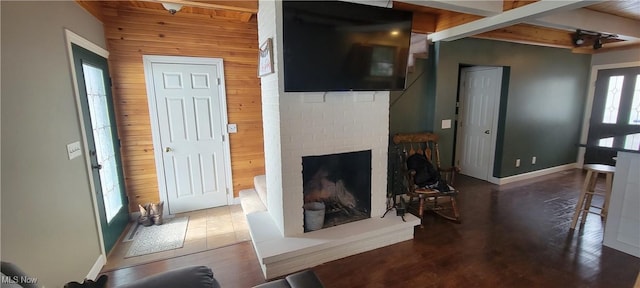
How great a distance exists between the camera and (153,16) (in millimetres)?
2979

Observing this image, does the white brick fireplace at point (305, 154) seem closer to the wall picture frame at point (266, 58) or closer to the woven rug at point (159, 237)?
the wall picture frame at point (266, 58)

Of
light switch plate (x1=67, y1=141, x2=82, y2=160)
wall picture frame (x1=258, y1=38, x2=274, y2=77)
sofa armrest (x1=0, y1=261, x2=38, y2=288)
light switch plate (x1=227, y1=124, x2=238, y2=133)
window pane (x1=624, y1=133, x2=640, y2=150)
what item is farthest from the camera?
light switch plate (x1=227, y1=124, x2=238, y2=133)

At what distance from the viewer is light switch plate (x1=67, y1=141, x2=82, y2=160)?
6.39ft

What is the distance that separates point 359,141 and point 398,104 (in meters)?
1.20

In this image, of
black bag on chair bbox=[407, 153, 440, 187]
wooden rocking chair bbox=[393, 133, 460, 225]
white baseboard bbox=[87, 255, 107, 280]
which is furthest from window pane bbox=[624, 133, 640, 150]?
white baseboard bbox=[87, 255, 107, 280]

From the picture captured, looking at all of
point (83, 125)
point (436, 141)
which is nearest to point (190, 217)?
point (83, 125)

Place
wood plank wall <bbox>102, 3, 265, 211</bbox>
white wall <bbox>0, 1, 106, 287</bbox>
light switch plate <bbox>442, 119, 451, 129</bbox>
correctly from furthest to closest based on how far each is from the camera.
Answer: light switch plate <bbox>442, 119, 451, 129</bbox> → wood plank wall <bbox>102, 3, 265, 211</bbox> → white wall <bbox>0, 1, 106, 287</bbox>

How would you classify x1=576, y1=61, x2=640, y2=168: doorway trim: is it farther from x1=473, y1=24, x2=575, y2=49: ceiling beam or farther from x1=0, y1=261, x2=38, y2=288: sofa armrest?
x1=0, y1=261, x2=38, y2=288: sofa armrest

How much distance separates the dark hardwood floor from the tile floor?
0.37 ft

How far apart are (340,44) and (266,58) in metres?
0.65

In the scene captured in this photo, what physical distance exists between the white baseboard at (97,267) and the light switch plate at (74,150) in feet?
3.04

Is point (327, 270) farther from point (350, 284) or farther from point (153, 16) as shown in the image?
point (153, 16)

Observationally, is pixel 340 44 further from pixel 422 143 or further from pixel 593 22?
pixel 593 22

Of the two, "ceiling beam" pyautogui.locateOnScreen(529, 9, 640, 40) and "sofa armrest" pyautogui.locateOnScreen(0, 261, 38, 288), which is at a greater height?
"ceiling beam" pyautogui.locateOnScreen(529, 9, 640, 40)
